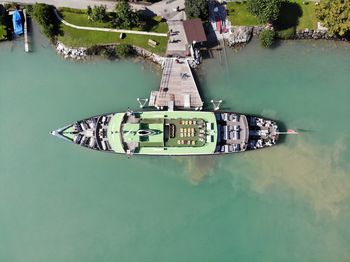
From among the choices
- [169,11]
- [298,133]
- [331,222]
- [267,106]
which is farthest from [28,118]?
[331,222]

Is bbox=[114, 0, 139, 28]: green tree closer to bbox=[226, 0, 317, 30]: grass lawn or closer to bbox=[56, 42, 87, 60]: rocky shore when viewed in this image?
bbox=[56, 42, 87, 60]: rocky shore

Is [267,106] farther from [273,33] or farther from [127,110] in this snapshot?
[127,110]

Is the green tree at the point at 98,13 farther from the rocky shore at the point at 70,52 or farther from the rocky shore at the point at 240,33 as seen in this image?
the rocky shore at the point at 240,33

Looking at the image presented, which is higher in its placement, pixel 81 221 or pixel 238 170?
pixel 238 170

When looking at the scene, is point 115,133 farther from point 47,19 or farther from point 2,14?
point 2,14

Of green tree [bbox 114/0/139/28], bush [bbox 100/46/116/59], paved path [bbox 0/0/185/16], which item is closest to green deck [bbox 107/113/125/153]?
bush [bbox 100/46/116/59]

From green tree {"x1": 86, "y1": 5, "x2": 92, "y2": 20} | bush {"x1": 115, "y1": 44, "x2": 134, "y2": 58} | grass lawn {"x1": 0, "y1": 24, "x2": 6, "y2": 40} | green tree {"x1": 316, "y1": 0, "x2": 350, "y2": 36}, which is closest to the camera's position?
green tree {"x1": 316, "y1": 0, "x2": 350, "y2": 36}
